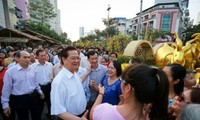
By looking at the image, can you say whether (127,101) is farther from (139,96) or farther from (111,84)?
(111,84)

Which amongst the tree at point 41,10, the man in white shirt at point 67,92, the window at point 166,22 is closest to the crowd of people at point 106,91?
the man in white shirt at point 67,92

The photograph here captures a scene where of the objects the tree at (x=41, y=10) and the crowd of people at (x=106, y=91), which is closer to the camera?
the crowd of people at (x=106, y=91)

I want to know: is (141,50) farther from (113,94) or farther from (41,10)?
(41,10)

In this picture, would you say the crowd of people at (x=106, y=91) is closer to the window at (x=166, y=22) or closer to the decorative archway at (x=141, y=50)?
the decorative archway at (x=141, y=50)

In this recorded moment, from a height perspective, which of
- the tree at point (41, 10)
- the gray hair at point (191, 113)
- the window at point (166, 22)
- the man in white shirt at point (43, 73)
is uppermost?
the tree at point (41, 10)

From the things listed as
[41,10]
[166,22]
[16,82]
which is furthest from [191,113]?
[166,22]

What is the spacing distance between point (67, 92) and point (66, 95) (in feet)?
0.12

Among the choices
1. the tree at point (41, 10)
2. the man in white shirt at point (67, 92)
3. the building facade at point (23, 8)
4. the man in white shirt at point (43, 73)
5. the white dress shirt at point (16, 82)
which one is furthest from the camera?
the tree at point (41, 10)

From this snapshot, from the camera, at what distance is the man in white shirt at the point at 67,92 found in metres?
1.85

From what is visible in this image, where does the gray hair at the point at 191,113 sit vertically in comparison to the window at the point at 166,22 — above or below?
below

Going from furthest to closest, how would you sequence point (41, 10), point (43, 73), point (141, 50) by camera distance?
point (41, 10) < point (141, 50) < point (43, 73)

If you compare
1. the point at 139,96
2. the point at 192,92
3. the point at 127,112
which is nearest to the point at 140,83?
the point at 139,96

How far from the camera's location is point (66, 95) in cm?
197

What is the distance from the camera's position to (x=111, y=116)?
1190 millimetres
